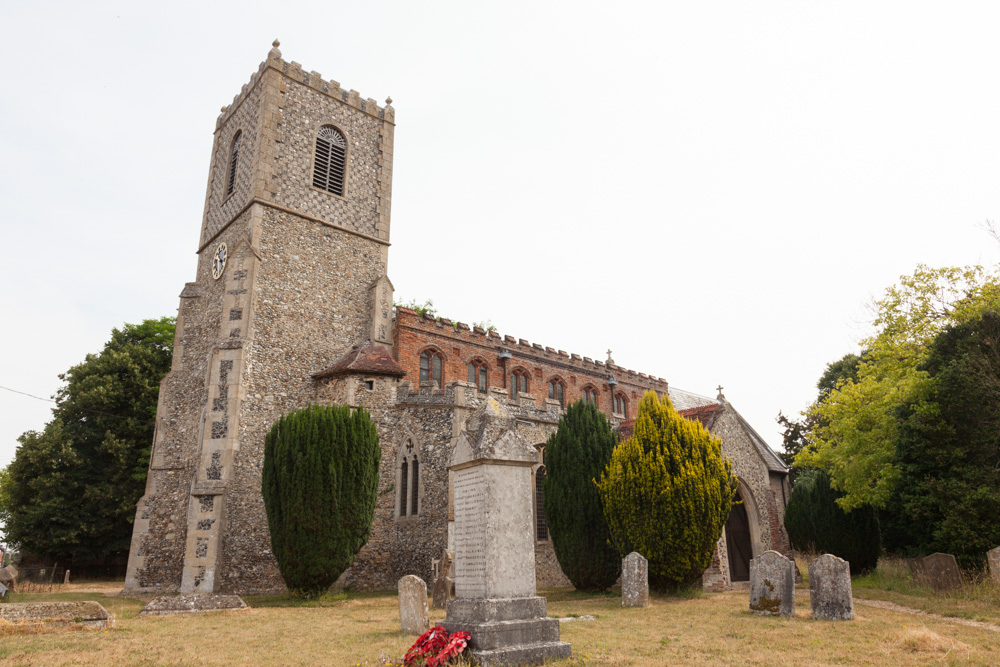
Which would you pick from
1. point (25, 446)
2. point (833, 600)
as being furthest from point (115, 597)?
point (833, 600)

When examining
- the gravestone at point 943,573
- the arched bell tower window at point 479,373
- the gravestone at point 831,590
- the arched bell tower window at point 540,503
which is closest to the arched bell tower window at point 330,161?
the arched bell tower window at point 479,373

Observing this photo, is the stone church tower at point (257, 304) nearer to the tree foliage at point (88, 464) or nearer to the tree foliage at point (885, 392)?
the tree foliage at point (88, 464)

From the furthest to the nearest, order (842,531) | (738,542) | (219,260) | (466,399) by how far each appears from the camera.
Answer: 1. (219,260)
2. (738,542)
3. (842,531)
4. (466,399)

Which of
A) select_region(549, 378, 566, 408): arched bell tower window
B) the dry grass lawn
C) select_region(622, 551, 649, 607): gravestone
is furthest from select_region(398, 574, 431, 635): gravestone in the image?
select_region(549, 378, 566, 408): arched bell tower window

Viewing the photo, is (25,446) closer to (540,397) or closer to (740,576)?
(540,397)

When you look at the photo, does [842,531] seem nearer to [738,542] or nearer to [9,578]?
[738,542]

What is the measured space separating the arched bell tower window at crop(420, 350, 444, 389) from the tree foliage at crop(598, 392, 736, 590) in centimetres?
1006

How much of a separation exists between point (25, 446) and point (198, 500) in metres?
13.2

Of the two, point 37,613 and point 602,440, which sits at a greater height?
point 602,440

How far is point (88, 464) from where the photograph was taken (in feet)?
82.9

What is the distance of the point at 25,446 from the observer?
24734 mm

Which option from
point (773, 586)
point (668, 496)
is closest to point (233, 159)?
point (668, 496)

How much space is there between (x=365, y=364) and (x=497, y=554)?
485 inches

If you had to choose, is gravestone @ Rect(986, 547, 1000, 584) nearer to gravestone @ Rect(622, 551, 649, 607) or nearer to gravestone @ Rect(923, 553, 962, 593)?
gravestone @ Rect(923, 553, 962, 593)
